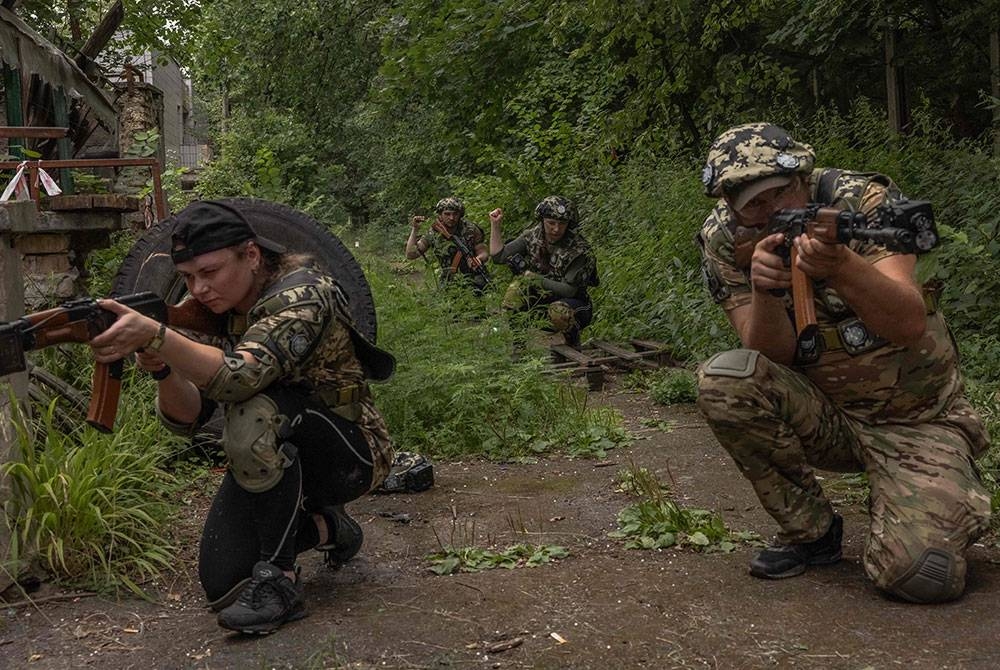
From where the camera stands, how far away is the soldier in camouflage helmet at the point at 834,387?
3.16 meters

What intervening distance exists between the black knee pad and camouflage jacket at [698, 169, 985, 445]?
471 mm

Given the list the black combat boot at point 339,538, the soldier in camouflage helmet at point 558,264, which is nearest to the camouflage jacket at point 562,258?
the soldier in camouflage helmet at point 558,264

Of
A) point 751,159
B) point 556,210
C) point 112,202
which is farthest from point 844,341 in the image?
point 556,210

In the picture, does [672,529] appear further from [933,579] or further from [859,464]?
[933,579]

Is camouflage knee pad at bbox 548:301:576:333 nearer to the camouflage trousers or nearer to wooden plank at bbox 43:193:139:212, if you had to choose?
wooden plank at bbox 43:193:139:212

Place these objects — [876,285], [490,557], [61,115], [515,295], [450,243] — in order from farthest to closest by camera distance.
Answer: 1. [450,243]
2. [61,115]
3. [515,295]
4. [490,557]
5. [876,285]

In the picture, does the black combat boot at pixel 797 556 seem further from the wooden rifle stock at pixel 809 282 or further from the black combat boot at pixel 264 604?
the black combat boot at pixel 264 604

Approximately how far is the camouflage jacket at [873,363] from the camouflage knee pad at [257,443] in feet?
4.99

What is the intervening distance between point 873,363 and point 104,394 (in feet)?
7.48

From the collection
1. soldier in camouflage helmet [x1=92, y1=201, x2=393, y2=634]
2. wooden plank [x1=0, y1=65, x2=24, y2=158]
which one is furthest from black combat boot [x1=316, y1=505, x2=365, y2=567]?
wooden plank [x1=0, y1=65, x2=24, y2=158]

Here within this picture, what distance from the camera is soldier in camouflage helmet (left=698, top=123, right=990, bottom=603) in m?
3.16

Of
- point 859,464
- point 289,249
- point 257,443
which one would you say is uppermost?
point 289,249

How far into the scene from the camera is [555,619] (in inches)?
127

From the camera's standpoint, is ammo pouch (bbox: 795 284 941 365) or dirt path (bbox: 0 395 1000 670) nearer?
dirt path (bbox: 0 395 1000 670)
